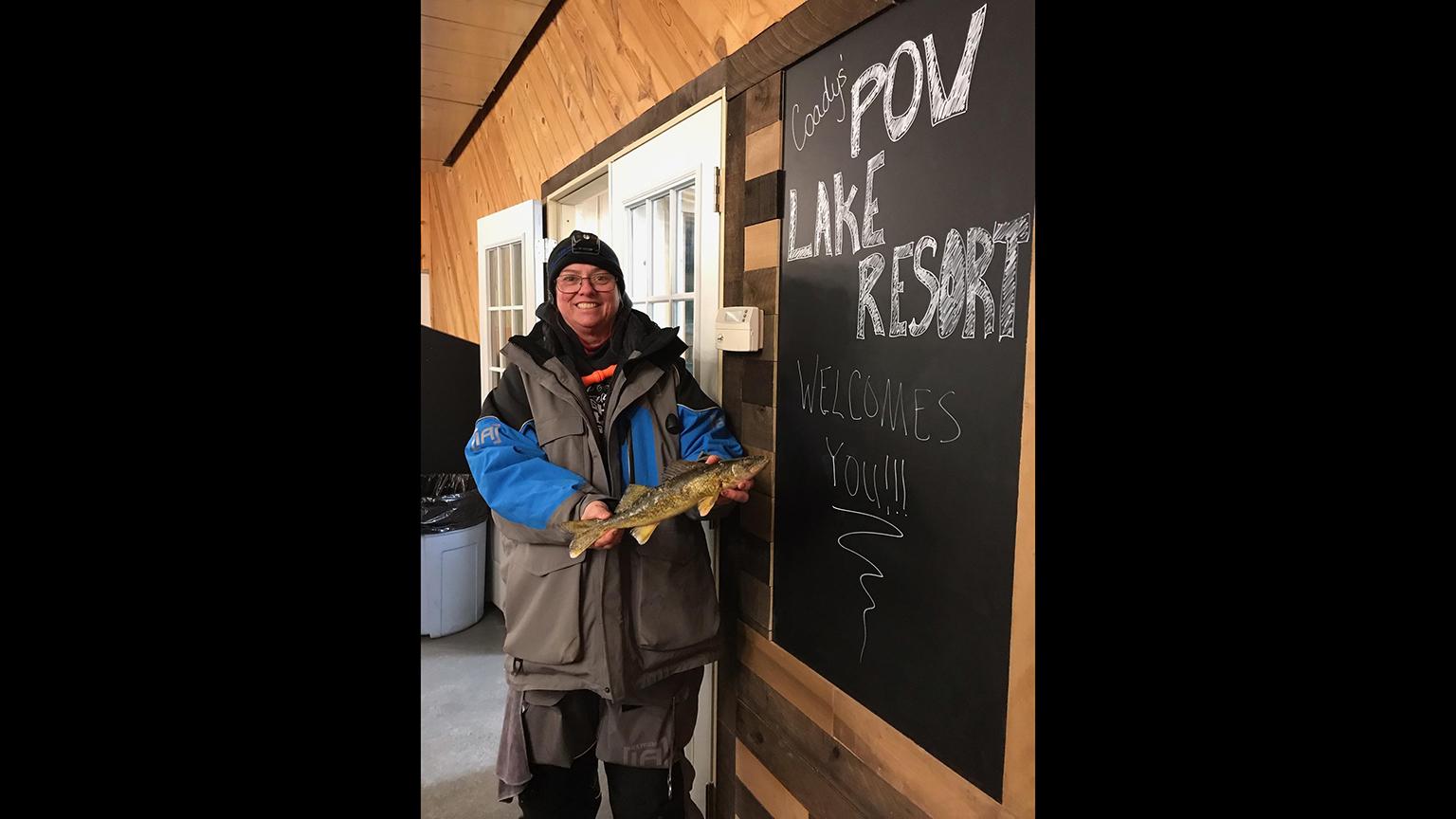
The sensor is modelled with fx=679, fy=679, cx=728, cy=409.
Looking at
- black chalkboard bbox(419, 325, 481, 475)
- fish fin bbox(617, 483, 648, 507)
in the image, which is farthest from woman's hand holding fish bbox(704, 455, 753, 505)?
black chalkboard bbox(419, 325, 481, 475)

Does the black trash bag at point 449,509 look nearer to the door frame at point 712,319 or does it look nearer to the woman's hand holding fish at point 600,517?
the door frame at point 712,319

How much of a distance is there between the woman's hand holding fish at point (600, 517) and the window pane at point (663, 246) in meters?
0.92

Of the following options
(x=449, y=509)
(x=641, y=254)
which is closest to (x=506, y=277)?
(x=449, y=509)

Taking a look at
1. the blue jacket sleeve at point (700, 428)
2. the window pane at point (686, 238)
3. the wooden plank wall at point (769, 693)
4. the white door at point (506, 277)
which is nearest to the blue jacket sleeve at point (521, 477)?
the blue jacket sleeve at point (700, 428)

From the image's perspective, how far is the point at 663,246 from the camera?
84.6 inches

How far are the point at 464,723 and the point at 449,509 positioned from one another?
1.16 metres

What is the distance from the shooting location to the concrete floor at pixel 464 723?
85.4 inches

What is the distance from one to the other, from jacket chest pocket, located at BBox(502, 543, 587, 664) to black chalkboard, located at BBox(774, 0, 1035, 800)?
51 centimetres

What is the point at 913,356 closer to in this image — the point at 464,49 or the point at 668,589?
the point at 668,589

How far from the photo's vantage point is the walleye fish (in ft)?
4.53

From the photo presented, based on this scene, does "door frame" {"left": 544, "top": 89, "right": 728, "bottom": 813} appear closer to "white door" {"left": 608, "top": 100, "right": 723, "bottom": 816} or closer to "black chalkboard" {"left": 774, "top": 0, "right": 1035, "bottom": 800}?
"white door" {"left": 608, "top": 100, "right": 723, "bottom": 816}
